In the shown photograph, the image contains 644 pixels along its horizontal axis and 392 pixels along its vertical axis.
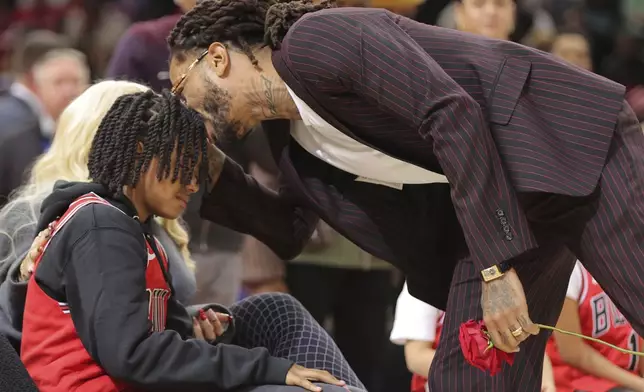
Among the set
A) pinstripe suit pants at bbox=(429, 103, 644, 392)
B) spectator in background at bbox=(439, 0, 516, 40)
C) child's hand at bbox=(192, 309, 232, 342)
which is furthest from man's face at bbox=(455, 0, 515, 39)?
child's hand at bbox=(192, 309, 232, 342)

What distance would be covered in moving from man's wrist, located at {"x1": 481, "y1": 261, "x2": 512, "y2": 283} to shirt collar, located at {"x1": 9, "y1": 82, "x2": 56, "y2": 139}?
3164mm

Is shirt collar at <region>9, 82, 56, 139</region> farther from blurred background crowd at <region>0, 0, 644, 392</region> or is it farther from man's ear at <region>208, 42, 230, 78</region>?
man's ear at <region>208, 42, 230, 78</region>

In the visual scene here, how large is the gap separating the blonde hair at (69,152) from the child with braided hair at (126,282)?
418mm

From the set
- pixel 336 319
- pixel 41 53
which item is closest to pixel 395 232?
pixel 336 319

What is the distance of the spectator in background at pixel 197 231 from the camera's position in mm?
4398

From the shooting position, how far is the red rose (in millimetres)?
2492

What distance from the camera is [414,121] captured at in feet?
8.07

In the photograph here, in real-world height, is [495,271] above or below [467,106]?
below

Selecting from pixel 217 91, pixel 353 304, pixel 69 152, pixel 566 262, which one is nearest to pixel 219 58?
pixel 217 91

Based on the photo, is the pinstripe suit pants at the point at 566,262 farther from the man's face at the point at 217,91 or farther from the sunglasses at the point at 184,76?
the sunglasses at the point at 184,76

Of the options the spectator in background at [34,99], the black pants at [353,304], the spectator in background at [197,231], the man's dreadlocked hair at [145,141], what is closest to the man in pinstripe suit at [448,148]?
the man's dreadlocked hair at [145,141]

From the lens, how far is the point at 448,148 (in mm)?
2389

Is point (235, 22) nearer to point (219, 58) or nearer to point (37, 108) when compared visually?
point (219, 58)

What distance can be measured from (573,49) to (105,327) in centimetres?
339
